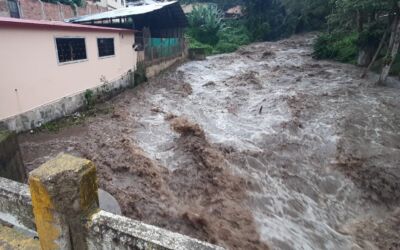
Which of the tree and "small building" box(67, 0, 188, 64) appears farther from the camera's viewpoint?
"small building" box(67, 0, 188, 64)

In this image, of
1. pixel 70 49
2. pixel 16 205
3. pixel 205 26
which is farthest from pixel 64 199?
pixel 205 26

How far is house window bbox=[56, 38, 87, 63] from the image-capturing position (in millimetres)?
9625

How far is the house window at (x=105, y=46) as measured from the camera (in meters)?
12.1

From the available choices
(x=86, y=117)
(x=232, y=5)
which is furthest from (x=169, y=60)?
(x=232, y=5)

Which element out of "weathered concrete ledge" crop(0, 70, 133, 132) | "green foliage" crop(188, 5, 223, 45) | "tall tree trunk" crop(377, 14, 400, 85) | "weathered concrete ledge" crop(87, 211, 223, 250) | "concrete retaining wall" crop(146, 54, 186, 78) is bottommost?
"weathered concrete ledge" crop(0, 70, 133, 132)

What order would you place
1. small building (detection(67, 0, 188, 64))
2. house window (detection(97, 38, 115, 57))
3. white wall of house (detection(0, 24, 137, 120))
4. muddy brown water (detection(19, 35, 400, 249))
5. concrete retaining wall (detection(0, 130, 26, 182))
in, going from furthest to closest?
small building (detection(67, 0, 188, 64))
house window (detection(97, 38, 115, 57))
white wall of house (detection(0, 24, 137, 120))
muddy brown water (detection(19, 35, 400, 249))
concrete retaining wall (detection(0, 130, 26, 182))

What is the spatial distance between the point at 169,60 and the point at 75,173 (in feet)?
62.9

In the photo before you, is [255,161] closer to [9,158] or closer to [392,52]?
[9,158]

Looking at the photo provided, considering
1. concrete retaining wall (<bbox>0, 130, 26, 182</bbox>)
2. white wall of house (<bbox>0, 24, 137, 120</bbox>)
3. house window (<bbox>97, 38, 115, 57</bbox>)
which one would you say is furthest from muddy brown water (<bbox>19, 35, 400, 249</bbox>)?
house window (<bbox>97, 38, 115, 57</bbox>)

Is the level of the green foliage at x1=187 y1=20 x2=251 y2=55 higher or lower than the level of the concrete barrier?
higher

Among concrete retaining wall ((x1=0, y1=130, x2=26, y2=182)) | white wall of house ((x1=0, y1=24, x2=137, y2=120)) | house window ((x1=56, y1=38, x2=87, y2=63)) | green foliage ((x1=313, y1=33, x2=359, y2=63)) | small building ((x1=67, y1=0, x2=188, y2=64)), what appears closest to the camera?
concrete retaining wall ((x1=0, y1=130, x2=26, y2=182))

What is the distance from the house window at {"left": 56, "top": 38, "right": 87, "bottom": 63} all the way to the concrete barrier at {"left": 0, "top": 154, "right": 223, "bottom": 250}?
875 centimetres

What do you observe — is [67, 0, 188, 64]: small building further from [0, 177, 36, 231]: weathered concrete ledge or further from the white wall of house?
[0, 177, 36, 231]: weathered concrete ledge

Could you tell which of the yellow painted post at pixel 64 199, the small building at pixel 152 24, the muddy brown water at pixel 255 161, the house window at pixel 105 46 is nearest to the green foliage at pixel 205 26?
the small building at pixel 152 24
